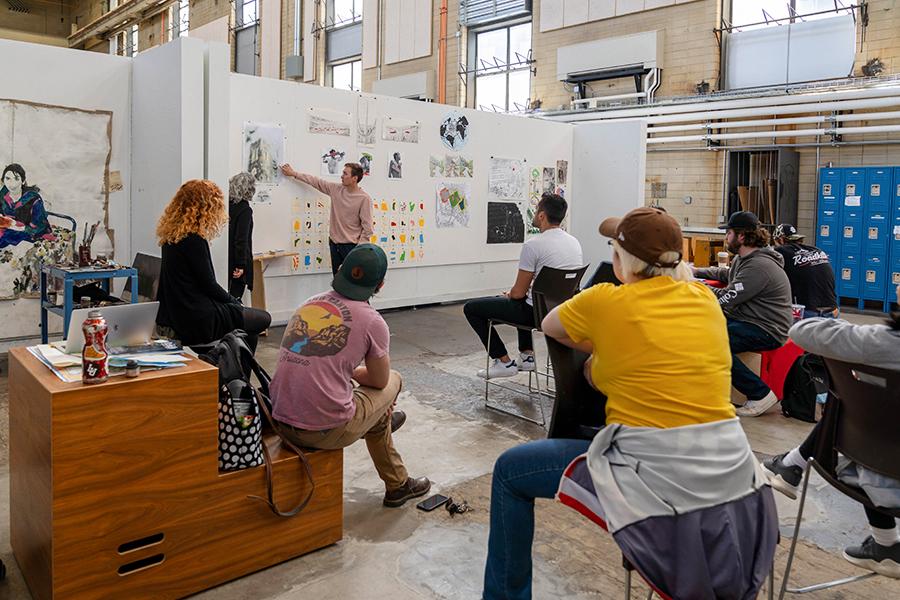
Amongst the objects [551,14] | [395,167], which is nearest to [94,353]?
[395,167]

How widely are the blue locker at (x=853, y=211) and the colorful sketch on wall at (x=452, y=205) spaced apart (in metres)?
4.61

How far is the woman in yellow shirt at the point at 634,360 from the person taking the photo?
1707 millimetres

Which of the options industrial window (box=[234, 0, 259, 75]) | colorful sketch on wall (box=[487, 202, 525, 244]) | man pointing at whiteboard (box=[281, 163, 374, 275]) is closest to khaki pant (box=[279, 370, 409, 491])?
man pointing at whiteboard (box=[281, 163, 374, 275])

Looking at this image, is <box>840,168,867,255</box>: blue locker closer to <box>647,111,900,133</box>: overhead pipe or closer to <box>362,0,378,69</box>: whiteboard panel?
<box>647,111,900,133</box>: overhead pipe

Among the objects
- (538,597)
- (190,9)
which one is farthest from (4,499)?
(190,9)

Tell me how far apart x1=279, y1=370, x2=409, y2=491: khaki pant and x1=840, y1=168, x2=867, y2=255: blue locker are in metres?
7.80

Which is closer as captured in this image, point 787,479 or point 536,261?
point 787,479

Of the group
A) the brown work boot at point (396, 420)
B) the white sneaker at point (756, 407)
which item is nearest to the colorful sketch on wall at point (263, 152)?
the brown work boot at point (396, 420)

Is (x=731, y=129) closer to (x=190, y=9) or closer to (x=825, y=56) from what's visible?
(x=825, y=56)

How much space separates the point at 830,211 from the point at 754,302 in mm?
5490

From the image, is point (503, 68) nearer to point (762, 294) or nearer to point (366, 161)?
point (366, 161)

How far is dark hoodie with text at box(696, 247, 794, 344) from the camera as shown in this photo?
4.34m

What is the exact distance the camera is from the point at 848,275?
29.1 ft

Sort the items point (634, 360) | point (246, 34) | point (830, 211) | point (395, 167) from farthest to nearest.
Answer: point (246, 34) < point (830, 211) < point (395, 167) < point (634, 360)
